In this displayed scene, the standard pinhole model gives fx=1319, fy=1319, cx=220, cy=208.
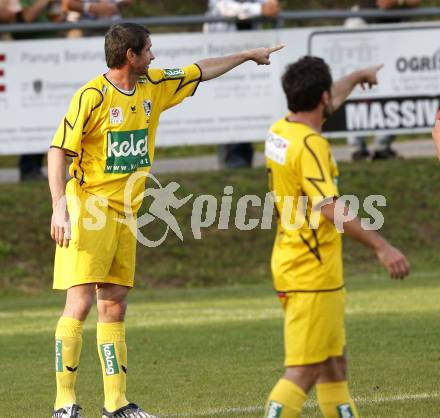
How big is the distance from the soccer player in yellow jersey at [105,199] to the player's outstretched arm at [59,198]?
15 mm

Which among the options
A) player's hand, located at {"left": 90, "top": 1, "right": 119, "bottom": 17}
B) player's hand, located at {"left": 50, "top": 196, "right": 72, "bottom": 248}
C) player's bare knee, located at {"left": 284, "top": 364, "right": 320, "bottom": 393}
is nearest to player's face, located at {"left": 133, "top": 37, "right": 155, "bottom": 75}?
player's hand, located at {"left": 50, "top": 196, "right": 72, "bottom": 248}

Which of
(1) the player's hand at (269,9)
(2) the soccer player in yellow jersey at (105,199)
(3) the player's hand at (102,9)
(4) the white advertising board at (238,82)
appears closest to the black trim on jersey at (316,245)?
(2) the soccer player in yellow jersey at (105,199)

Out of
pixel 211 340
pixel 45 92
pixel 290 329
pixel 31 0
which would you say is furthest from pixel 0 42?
pixel 290 329

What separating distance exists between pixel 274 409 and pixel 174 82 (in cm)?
298

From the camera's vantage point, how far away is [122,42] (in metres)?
8.12

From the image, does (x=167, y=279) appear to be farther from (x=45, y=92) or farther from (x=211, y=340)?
(x=211, y=340)

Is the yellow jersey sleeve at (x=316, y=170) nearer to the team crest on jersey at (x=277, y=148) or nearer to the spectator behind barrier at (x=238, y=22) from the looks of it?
the team crest on jersey at (x=277, y=148)

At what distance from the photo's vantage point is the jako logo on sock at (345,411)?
6574 mm

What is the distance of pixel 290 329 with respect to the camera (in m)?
6.43

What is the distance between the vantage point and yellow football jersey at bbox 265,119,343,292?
6.34 m

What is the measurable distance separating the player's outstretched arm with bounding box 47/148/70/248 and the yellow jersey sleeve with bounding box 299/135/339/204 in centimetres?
190

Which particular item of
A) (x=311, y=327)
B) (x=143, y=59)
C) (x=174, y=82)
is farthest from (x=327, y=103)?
(x=174, y=82)

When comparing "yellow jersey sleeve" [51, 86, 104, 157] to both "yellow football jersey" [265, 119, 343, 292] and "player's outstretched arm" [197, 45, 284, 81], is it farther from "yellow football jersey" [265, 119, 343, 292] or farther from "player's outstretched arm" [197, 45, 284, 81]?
"yellow football jersey" [265, 119, 343, 292]

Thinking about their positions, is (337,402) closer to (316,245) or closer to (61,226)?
(316,245)
